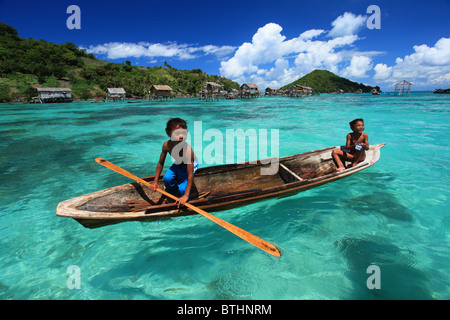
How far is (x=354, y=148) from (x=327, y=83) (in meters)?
192

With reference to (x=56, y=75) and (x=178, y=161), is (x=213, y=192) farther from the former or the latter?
(x=56, y=75)

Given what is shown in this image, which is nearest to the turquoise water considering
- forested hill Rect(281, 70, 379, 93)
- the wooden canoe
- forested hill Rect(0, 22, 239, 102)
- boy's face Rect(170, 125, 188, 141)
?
the wooden canoe

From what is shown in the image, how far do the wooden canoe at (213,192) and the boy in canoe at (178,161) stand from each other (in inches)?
14.7

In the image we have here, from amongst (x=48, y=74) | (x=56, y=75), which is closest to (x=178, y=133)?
(x=48, y=74)

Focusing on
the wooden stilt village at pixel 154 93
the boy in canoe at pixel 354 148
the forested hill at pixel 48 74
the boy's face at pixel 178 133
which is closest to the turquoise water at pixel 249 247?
the boy in canoe at pixel 354 148

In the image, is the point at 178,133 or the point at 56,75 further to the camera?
the point at 56,75

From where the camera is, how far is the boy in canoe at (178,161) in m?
3.72

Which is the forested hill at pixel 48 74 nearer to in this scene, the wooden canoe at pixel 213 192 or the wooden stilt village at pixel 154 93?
the wooden stilt village at pixel 154 93

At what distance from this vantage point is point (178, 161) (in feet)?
13.6

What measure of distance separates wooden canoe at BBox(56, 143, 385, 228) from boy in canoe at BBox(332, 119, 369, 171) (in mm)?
293

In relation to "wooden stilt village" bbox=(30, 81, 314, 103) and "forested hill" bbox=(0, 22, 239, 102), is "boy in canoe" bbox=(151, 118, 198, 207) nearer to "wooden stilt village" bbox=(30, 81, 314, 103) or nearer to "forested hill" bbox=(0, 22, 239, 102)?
"wooden stilt village" bbox=(30, 81, 314, 103)
